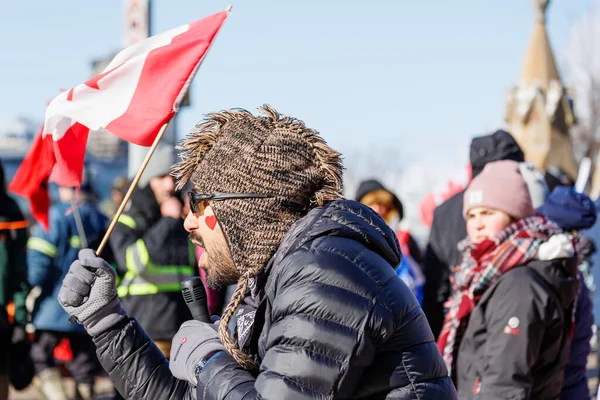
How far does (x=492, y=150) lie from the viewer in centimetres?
675

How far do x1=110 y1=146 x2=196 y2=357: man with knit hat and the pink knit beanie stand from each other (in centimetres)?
278

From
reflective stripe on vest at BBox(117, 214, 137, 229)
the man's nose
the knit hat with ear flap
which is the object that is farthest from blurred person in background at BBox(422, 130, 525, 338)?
the knit hat with ear flap

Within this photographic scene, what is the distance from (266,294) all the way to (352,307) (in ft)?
1.04

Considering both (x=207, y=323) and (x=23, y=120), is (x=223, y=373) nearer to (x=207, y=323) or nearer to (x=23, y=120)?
(x=207, y=323)

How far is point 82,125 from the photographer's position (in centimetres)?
433

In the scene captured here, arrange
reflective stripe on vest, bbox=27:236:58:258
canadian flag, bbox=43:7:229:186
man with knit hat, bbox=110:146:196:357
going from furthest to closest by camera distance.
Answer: reflective stripe on vest, bbox=27:236:58:258, man with knit hat, bbox=110:146:196:357, canadian flag, bbox=43:7:229:186

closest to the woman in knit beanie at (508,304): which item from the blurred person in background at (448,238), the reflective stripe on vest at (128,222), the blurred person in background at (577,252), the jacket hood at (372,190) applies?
the blurred person in background at (577,252)

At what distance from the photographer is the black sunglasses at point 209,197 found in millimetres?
2846

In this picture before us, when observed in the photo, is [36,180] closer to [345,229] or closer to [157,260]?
[157,260]

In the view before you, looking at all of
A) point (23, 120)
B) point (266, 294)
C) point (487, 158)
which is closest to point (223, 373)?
point (266, 294)

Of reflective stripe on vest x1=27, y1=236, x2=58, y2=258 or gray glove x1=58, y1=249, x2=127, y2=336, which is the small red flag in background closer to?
gray glove x1=58, y1=249, x2=127, y2=336

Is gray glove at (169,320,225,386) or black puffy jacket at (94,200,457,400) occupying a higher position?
black puffy jacket at (94,200,457,400)

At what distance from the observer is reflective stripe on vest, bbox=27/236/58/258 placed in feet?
26.9

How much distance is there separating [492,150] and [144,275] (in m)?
2.61
